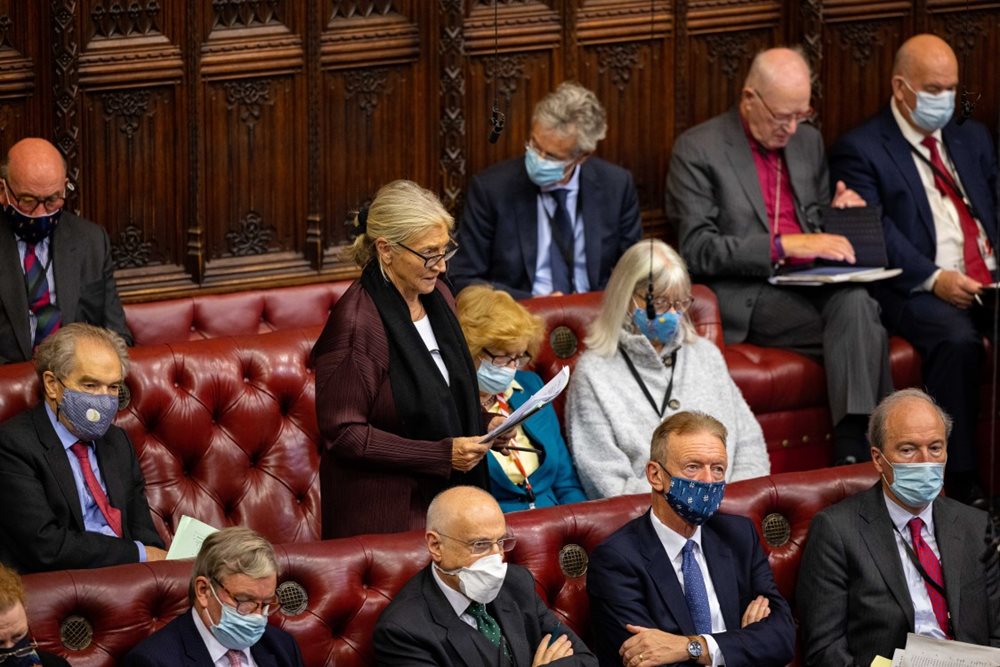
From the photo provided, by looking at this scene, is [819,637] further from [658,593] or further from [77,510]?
[77,510]

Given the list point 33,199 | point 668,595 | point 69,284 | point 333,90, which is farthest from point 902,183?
point 33,199

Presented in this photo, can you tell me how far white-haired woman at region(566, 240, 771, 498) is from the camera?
6.05 meters

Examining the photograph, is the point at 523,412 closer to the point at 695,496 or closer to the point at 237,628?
the point at 695,496

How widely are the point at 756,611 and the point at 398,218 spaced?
1.38m

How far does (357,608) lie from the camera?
502cm

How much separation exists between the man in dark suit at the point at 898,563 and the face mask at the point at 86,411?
6.33 feet

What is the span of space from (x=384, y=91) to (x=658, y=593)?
105 inches

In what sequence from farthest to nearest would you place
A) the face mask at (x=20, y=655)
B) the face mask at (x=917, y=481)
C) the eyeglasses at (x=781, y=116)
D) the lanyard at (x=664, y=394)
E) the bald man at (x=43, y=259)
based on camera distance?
the eyeglasses at (x=781, y=116)
the lanyard at (x=664, y=394)
the bald man at (x=43, y=259)
the face mask at (x=917, y=481)
the face mask at (x=20, y=655)

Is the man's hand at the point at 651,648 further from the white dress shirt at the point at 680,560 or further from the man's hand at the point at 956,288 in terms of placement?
the man's hand at the point at 956,288

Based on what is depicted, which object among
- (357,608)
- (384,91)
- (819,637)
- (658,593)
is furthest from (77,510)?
(384,91)

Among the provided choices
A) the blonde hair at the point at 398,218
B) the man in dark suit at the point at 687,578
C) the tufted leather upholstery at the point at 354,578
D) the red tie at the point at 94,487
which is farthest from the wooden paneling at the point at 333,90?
the man in dark suit at the point at 687,578

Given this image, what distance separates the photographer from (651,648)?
504cm

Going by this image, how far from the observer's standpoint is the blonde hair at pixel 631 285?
617 cm

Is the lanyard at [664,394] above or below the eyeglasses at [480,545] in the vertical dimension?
above
